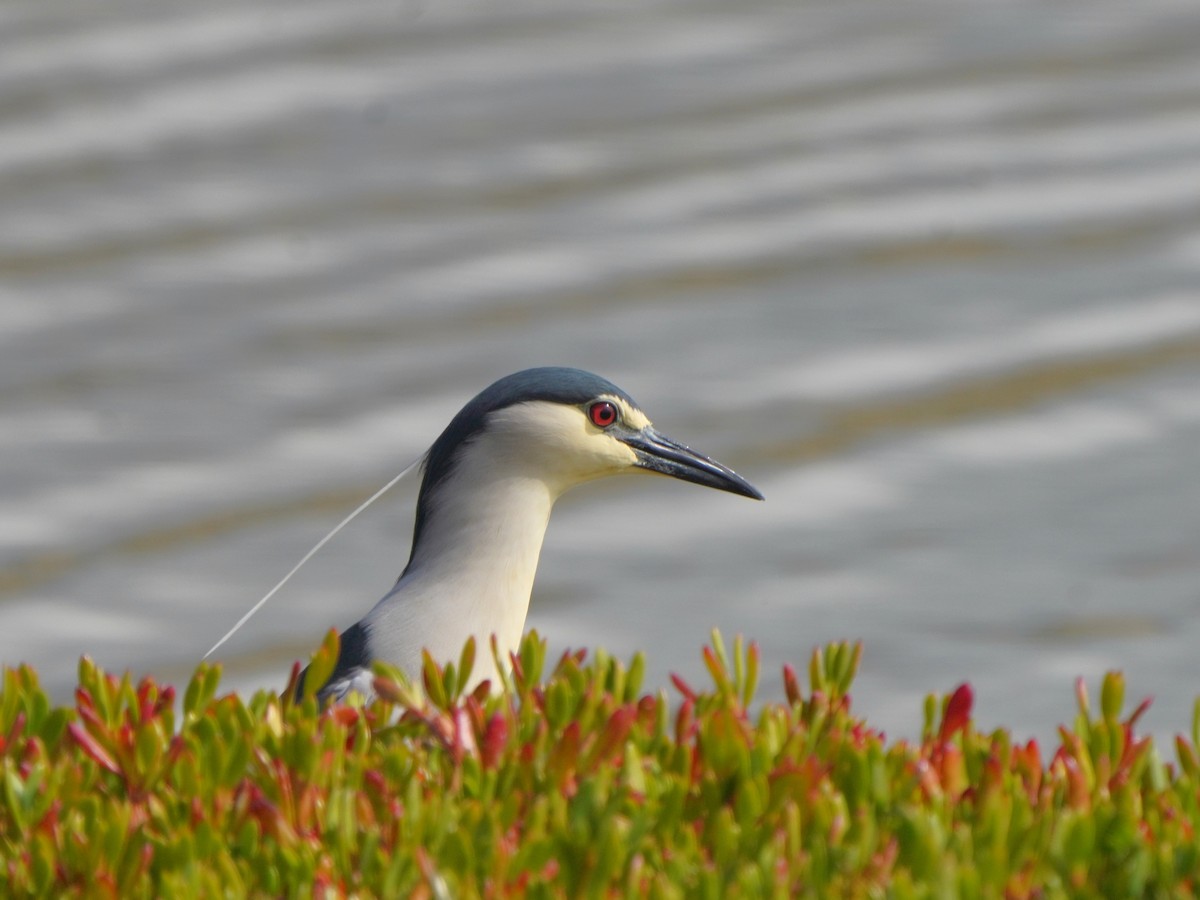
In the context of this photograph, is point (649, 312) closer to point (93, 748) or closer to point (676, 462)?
point (676, 462)

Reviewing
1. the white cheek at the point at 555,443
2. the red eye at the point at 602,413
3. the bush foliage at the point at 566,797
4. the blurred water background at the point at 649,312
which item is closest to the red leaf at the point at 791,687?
the bush foliage at the point at 566,797

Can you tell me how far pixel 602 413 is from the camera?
5.56m

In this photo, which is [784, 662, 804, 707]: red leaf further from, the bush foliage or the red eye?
the red eye

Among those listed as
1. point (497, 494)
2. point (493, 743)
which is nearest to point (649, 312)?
point (497, 494)

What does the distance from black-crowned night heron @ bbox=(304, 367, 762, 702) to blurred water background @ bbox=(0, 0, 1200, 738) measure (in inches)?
46.7

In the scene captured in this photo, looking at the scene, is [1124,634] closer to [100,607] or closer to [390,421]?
[390,421]

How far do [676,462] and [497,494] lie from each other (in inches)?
25.6

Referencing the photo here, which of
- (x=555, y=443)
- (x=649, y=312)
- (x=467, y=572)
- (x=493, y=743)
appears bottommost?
(x=493, y=743)

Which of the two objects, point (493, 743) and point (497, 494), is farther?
point (497, 494)

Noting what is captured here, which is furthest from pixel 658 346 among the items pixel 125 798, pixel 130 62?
pixel 125 798

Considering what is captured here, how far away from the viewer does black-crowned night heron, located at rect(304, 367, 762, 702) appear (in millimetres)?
4934

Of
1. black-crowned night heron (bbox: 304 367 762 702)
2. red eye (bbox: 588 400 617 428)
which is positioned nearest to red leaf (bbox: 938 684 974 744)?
black-crowned night heron (bbox: 304 367 762 702)

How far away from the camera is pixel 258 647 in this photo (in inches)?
269

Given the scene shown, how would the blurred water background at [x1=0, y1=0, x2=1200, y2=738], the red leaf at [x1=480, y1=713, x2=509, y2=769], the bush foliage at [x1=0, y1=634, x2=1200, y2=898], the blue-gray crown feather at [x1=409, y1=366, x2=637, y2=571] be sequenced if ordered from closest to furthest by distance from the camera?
the bush foliage at [x1=0, y1=634, x2=1200, y2=898] → the red leaf at [x1=480, y1=713, x2=509, y2=769] → the blue-gray crown feather at [x1=409, y1=366, x2=637, y2=571] → the blurred water background at [x1=0, y1=0, x2=1200, y2=738]
